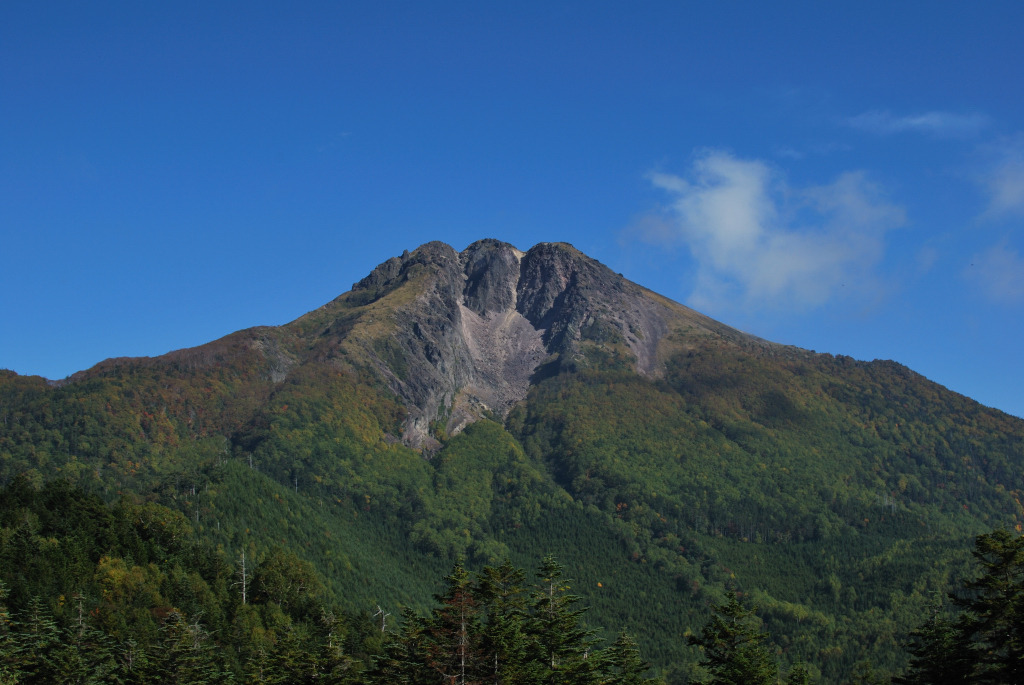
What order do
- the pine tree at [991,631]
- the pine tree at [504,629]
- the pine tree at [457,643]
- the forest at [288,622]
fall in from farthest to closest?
1. the forest at [288,622]
2. the pine tree at [457,643]
3. the pine tree at [504,629]
4. the pine tree at [991,631]

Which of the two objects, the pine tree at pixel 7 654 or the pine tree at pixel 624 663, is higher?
the pine tree at pixel 624 663

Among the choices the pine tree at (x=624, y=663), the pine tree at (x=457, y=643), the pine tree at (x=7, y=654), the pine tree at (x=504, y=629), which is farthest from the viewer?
the pine tree at (x=7, y=654)

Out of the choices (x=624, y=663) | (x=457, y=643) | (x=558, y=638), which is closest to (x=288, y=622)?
(x=624, y=663)

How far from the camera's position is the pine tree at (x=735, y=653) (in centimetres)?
6869

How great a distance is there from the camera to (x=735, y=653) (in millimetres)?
70750

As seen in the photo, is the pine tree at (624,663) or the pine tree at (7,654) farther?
the pine tree at (7,654)

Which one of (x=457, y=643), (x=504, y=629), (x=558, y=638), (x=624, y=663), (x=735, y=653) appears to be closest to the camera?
(x=504, y=629)

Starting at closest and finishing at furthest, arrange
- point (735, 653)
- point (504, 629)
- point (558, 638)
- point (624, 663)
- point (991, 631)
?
1. point (991, 631)
2. point (504, 629)
3. point (558, 638)
4. point (735, 653)
5. point (624, 663)

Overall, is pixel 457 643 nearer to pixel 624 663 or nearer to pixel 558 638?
pixel 558 638

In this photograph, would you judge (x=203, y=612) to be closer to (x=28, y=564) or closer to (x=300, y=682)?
(x=28, y=564)

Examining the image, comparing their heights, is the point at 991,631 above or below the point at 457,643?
above

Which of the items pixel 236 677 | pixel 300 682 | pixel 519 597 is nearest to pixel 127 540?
pixel 236 677

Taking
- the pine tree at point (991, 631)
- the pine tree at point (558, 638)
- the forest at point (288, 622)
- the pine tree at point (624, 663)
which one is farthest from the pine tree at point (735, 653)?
the pine tree at point (991, 631)

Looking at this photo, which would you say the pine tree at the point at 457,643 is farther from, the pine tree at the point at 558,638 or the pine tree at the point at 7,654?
the pine tree at the point at 7,654
